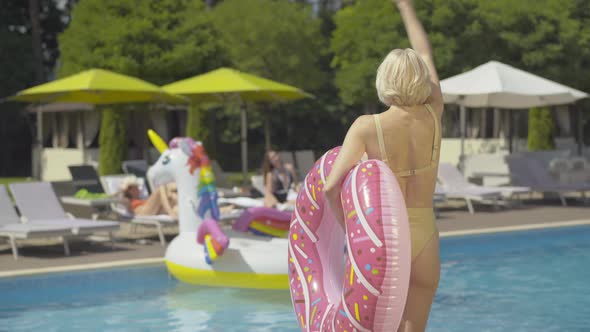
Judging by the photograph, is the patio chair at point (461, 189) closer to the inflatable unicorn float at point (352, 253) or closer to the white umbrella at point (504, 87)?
the white umbrella at point (504, 87)

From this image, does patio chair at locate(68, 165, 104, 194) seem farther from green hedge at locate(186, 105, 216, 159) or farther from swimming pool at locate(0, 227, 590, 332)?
green hedge at locate(186, 105, 216, 159)

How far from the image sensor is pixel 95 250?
1130cm

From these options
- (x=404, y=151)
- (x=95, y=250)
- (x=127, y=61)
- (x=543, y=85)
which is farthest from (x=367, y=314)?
(x=127, y=61)

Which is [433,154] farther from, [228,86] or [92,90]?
[228,86]

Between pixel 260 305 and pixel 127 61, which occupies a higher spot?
pixel 127 61

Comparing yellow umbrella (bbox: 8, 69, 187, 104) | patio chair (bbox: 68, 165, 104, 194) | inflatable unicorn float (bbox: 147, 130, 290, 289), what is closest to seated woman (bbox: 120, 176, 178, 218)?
patio chair (bbox: 68, 165, 104, 194)

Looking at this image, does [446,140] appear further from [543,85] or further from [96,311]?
[96,311]

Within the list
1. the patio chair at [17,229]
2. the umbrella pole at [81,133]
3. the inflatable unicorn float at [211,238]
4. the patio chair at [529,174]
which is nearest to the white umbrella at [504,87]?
the patio chair at [529,174]

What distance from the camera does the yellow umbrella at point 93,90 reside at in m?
15.0

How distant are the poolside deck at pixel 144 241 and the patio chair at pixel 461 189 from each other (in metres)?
0.24

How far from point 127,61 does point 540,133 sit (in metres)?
11.7

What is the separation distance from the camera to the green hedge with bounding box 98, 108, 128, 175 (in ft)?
79.2

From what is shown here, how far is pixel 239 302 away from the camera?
347 inches

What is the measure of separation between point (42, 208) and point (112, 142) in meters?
12.8
